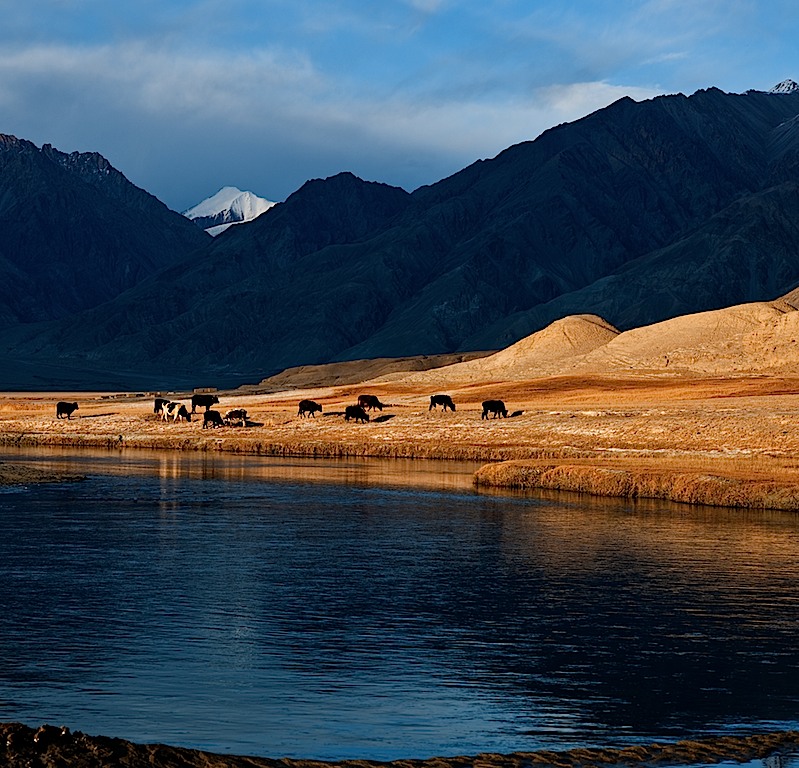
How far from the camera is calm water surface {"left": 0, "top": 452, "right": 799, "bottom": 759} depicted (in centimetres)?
1894

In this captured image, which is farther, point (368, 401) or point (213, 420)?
point (368, 401)

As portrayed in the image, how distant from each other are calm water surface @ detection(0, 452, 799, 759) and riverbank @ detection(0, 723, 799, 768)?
2.63 feet

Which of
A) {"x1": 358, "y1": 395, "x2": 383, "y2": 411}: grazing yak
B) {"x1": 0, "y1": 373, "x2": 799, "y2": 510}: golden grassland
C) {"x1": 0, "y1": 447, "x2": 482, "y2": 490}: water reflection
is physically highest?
{"x1": 358, "y1": 395, "x2": 383, "y2": 411}: grazing yak

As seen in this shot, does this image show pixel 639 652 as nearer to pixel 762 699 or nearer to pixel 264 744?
pixel 762 699

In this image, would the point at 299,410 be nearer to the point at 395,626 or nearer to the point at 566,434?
the point at 566,434

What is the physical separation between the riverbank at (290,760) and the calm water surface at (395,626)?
80 centimetres

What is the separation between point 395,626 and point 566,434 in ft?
171

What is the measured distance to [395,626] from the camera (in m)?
26.0

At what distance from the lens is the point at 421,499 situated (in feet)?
170

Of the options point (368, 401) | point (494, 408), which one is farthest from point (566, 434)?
point (368, 401)

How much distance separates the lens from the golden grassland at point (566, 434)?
55.0m

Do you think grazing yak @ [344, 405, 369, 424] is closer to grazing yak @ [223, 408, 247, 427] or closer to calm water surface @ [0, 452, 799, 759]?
grazing yak @ [223, 408, 247, 427]

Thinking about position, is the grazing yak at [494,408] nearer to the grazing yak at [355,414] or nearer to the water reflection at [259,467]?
the grazing yak at [355,414]

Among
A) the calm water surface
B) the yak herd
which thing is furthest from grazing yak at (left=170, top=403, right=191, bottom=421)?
the calm water surface
